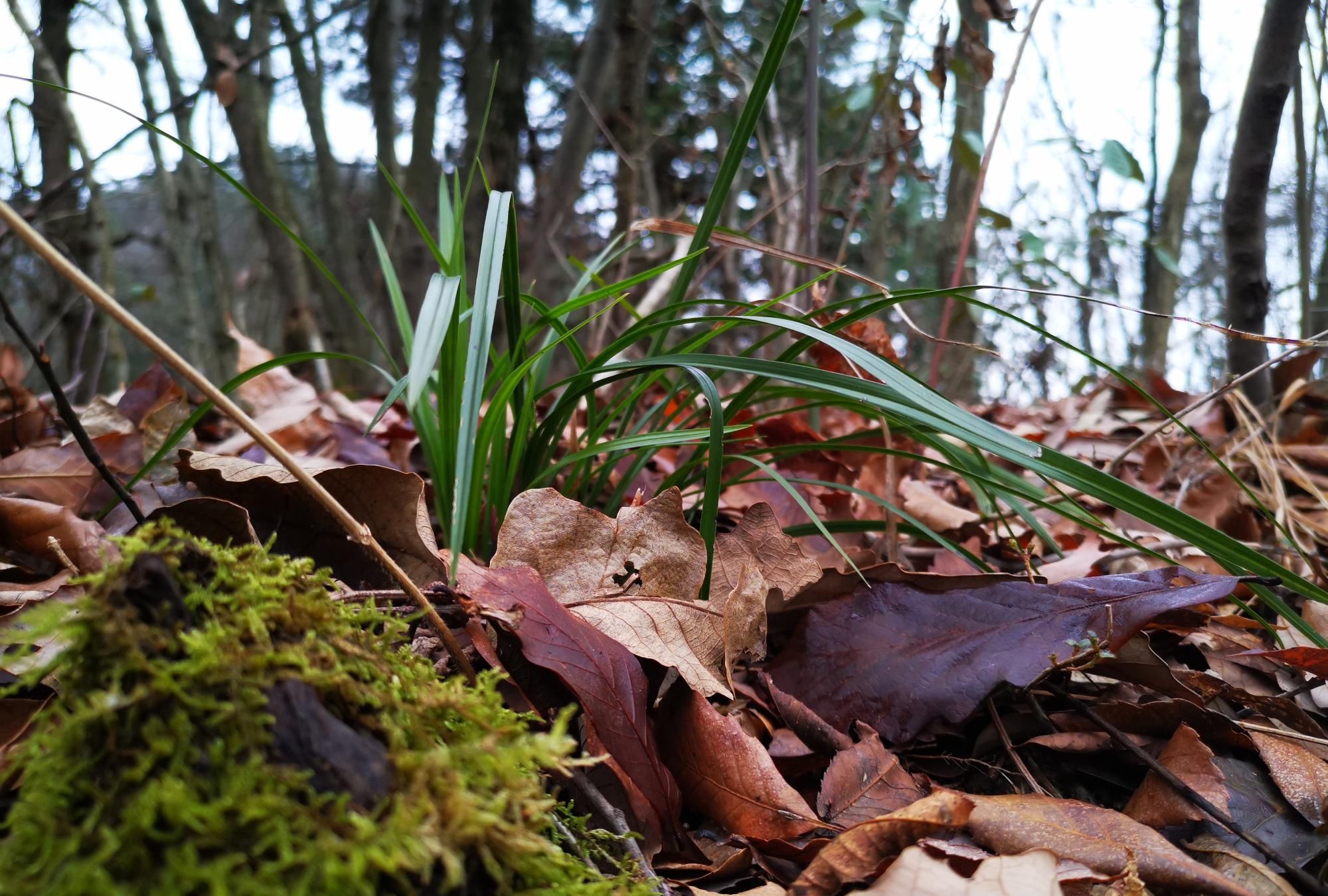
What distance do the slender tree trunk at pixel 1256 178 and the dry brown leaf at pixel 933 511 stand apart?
1.01 m

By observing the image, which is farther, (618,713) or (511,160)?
(511,160)

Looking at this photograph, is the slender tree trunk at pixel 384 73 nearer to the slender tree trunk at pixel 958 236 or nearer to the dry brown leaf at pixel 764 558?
the slender tree trunk at pixel 958 236

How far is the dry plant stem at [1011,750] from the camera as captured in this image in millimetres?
801

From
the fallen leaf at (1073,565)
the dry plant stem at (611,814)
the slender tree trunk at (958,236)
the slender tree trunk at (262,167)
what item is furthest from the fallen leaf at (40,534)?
the slender tree trunk at (958,236)

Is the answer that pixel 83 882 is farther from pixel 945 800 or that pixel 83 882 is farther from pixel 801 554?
pixel 801 554

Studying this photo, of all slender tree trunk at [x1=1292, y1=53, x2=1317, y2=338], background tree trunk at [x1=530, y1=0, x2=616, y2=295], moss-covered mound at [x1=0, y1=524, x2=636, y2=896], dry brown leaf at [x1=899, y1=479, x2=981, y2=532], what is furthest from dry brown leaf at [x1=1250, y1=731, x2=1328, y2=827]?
background tree trunk at [x1=530, y1=0, x2=616, y2=295]

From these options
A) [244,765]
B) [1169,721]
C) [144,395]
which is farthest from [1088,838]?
[144,395]

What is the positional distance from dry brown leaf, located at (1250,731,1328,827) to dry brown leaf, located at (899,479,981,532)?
0.55 metres

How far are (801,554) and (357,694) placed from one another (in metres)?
0.61

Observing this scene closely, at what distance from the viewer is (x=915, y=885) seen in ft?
1.90

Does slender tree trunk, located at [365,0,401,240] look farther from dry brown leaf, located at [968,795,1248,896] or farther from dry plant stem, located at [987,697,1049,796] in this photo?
dry brown leaf, located at [968,795,1248,896]

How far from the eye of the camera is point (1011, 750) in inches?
33.1

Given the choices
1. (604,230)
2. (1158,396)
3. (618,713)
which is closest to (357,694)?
(618,713)

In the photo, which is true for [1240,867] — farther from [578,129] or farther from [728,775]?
[578,129]
